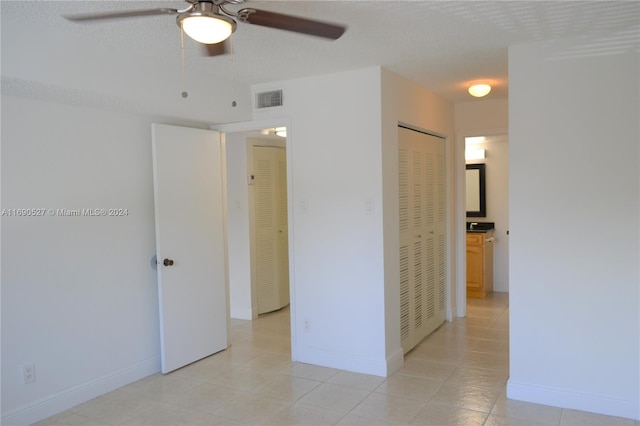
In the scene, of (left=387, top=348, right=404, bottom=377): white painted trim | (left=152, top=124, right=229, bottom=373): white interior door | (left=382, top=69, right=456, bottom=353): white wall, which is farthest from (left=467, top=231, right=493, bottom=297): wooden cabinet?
(left=152, top=124, right=229, bottom=373): white interior door

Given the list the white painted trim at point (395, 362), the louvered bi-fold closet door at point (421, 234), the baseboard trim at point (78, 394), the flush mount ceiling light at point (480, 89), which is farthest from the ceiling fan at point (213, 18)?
the white painted trim at point (395, 362)

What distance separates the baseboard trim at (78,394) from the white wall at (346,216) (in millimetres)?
1262

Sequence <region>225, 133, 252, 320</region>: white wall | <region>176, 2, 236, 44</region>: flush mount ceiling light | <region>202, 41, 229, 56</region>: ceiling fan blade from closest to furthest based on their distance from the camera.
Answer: <region>176, 2, 236, 44</region>: flush mount ceiling light < <region>202, 41, 229, 56</region>: ceiling fan blade < <region>225, 133, 252, 320</region>: white wall

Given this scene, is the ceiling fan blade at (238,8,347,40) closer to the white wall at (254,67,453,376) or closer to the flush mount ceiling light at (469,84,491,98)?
the white wall at (254,67,453,376)

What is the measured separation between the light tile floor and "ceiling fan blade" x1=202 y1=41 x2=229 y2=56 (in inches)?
87.8

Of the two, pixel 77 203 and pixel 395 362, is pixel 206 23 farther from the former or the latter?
pixel 395 362

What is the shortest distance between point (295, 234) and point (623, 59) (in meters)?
2.65

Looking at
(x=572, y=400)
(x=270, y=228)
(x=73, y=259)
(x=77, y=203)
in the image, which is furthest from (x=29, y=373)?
(x=572, y=400)

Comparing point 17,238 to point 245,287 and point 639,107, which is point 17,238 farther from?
point 639,107

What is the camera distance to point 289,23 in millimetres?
2135

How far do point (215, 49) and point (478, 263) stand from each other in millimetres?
5000

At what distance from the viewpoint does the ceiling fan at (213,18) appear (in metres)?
1.97

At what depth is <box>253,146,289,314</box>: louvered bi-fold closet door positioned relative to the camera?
223 inches

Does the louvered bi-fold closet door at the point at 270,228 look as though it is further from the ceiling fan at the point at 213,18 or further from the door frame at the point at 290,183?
the ceiling fan at the point at 213,18
